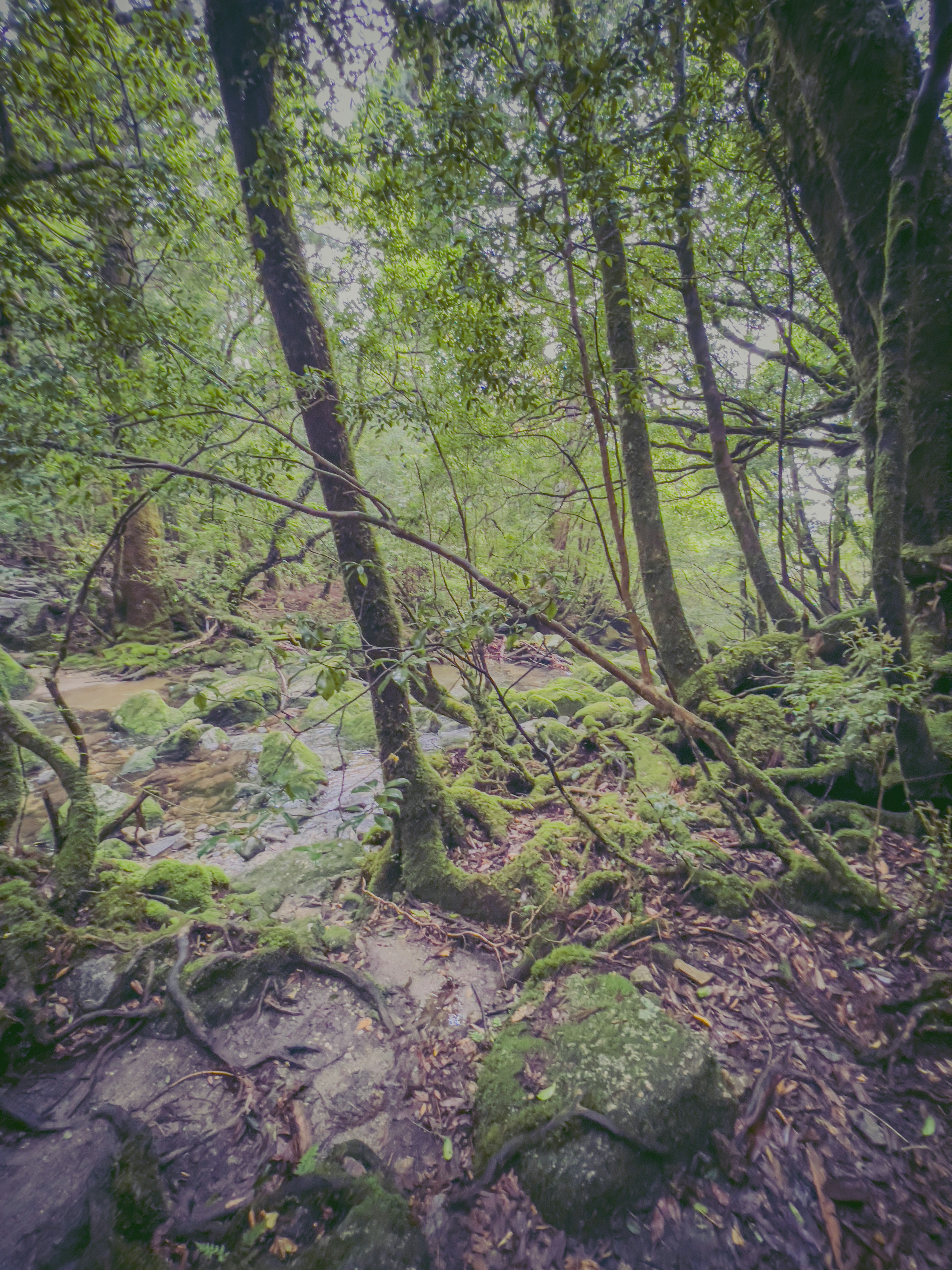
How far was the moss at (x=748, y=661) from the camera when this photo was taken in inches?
251

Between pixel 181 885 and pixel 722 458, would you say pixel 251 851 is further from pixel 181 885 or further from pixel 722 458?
pixel 722 458

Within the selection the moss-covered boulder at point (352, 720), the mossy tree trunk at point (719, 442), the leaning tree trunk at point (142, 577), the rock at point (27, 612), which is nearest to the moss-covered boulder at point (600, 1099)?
the moss-covered boulder at point (352, 720)

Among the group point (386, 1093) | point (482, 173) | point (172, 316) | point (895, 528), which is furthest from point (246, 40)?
point (386, 1093)

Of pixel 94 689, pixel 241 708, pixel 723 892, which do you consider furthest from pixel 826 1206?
pixel 94 689

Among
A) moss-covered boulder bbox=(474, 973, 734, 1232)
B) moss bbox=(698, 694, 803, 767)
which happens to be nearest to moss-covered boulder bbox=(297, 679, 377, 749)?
moss bbox=(698, 694, 803, 767)

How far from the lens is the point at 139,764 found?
319 inches

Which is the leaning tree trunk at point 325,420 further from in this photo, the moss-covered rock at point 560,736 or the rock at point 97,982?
the moss-covered rock at point 560,736

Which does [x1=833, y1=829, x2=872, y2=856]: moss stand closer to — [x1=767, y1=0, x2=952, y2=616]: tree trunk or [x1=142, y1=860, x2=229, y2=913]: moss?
[x1=767, y1=0, x2=952, y2=616]: tree trunk

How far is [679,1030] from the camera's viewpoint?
8.63 feet

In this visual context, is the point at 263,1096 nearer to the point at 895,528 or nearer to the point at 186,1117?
the point at 186,1117

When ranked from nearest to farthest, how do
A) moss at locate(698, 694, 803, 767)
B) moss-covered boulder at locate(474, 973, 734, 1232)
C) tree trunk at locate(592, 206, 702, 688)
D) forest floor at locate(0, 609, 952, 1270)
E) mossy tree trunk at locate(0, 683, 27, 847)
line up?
forest floor at locate(0, 609, 952, 1270), moss-covered boulder at locate(474, 973, 734, 1232), mossy tree trunk at locate(0, 683, 27, 847), moss at locate(698, 694, 803, 767), tree trunk at locate(592, 206, 702, 688)

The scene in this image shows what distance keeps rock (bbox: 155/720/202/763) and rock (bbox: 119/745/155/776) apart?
0.37ft

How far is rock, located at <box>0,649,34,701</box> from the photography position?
31.6 feet

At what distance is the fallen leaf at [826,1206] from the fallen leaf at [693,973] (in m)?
0.97
